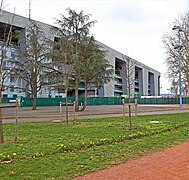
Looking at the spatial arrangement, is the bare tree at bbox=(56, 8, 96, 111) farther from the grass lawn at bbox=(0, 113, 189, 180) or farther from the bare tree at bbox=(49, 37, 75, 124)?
the grass lawn at bbox=(0, 113, 189, 180)

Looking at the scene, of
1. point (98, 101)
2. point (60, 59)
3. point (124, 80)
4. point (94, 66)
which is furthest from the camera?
point (124, 80)

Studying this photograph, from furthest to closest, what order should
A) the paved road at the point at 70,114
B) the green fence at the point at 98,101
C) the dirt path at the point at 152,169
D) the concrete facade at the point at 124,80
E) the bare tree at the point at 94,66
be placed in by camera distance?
the concrete facade at the point at 124,80, the green fence at the point at 98,101, the bare tree at the point at 94,66, the paved road at the point at 70,114, the dirt path at the point at 152,169

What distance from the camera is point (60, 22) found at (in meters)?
38.8

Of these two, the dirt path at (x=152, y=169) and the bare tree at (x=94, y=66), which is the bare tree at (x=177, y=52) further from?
the dirt path at (x=152, y=169)

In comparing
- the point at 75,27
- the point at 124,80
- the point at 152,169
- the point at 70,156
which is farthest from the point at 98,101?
the point at 152,169

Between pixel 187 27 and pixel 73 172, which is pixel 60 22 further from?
pixel 73 172

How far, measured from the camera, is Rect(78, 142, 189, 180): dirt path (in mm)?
6418

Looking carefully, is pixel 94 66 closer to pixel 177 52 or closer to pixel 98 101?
pixel 177 52

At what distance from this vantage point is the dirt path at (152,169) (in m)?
6.42

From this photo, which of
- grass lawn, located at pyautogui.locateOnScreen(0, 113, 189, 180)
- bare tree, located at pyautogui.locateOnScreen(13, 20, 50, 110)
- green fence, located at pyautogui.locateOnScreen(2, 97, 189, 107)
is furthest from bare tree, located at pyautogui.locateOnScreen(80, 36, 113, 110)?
grass lawn, located at pyautogui.locateOnScreen(0, 113, 189, 180)

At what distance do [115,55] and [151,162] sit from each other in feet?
301

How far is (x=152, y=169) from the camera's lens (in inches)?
280

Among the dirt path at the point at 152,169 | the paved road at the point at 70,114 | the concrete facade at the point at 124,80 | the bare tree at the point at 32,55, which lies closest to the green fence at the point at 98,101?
the concrete facade at the point at 124,80

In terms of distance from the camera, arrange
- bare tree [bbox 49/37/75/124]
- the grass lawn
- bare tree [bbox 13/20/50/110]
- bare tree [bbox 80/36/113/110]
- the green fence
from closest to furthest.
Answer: the grass lawn < bare tree [bbox 49/37/75/124] < bare tree [bbox 80/36/113/110] < bare tree [bbox 13/20/50/110] < the green fence
